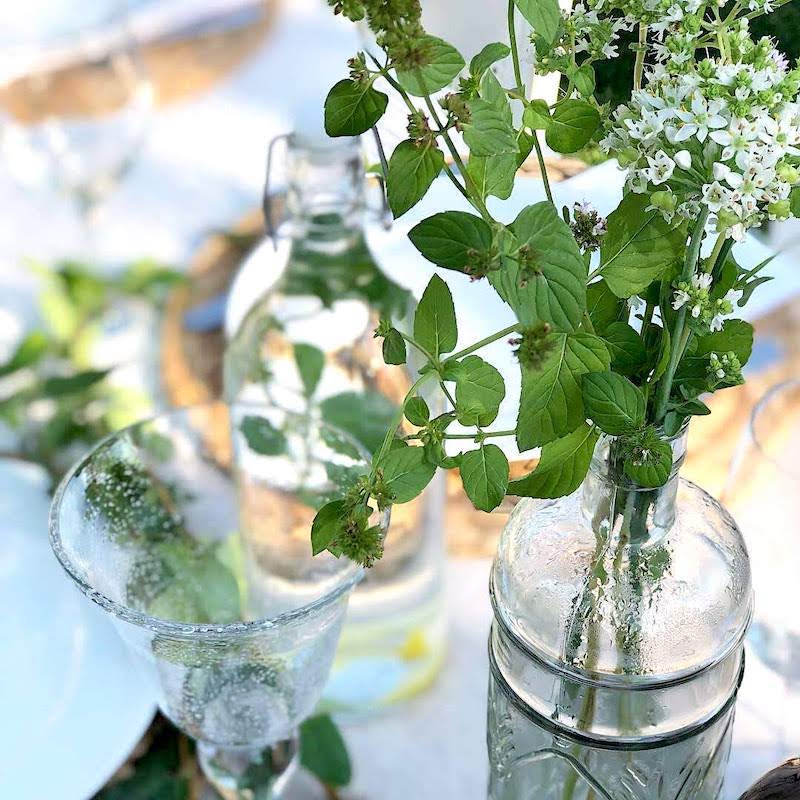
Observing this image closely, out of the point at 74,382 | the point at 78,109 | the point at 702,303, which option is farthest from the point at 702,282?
the point at 78,109

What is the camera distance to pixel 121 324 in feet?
2.46

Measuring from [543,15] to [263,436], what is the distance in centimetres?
25

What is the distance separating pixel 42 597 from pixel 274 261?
18 centimetres

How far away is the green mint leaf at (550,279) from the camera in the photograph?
21 centimetres

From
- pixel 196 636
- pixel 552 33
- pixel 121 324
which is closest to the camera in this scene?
pixel 552 33

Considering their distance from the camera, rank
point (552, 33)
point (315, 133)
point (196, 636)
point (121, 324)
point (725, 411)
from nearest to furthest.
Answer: point (552, 33)
point (196, 636)
point (315, 133)
point (725, 411)
point (121, 324)

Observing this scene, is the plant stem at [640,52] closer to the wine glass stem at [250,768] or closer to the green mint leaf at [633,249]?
the green mint leaf at [633,249]

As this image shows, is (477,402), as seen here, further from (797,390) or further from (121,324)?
(121,324)

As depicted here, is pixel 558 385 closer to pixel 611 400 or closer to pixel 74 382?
pixel 611 400

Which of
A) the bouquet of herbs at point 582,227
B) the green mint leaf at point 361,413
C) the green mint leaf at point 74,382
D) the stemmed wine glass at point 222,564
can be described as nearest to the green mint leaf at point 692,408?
the bouquet of herbs at point 582,227

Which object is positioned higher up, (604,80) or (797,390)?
(604,80)

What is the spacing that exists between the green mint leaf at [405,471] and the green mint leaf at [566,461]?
1.1 inches

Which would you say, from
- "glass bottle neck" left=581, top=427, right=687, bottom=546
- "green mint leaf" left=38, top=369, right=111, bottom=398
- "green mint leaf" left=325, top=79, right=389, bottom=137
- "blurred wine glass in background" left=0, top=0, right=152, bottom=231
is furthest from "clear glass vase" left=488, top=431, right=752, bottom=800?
"blurred wine glass in background" left=0, top=0, right=152, bottom=231

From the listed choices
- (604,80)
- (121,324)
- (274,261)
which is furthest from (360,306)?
(121,324)
